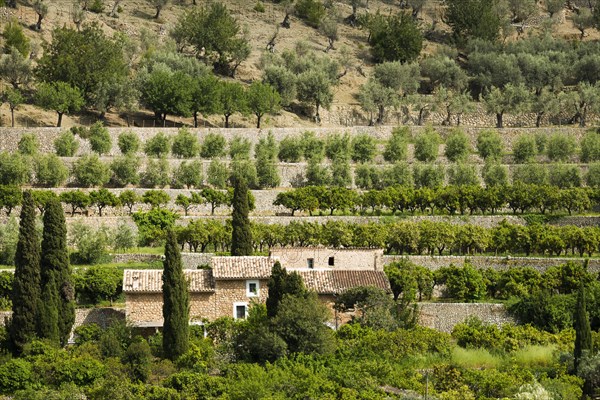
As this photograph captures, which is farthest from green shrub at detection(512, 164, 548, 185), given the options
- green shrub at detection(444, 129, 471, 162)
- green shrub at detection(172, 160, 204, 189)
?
green shrub at detection(172, 160, 204, 189)

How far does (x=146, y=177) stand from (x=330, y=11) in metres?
45.9

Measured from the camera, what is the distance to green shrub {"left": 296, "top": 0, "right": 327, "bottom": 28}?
135750 millimetres

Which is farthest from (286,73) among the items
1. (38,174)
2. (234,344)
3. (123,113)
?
(234,344)

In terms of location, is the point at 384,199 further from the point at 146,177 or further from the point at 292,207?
the point at 146,177

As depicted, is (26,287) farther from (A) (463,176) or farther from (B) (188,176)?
(A) (463,176)

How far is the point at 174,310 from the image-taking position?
67.0 meters

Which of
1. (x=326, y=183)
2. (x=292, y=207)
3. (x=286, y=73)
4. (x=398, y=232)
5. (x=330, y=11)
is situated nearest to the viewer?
(x=398, y=232)

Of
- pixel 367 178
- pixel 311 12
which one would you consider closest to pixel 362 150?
pixel 367 178

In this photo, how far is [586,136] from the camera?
4262 inches

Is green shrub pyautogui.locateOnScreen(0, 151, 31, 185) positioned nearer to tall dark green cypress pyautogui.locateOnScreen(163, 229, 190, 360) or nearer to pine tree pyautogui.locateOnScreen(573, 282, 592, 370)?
tall dark green cypress pyautogui.locateOnScreen(163, 229, 190, 360)

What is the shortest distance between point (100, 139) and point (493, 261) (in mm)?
28714

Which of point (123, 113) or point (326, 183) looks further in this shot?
point (123, 113)

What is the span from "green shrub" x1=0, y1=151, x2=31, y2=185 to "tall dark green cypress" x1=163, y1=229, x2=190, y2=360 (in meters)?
27.4

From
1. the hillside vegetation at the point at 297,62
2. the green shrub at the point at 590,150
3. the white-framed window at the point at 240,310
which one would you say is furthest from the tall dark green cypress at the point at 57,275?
the green shrub at the point at 590,150
